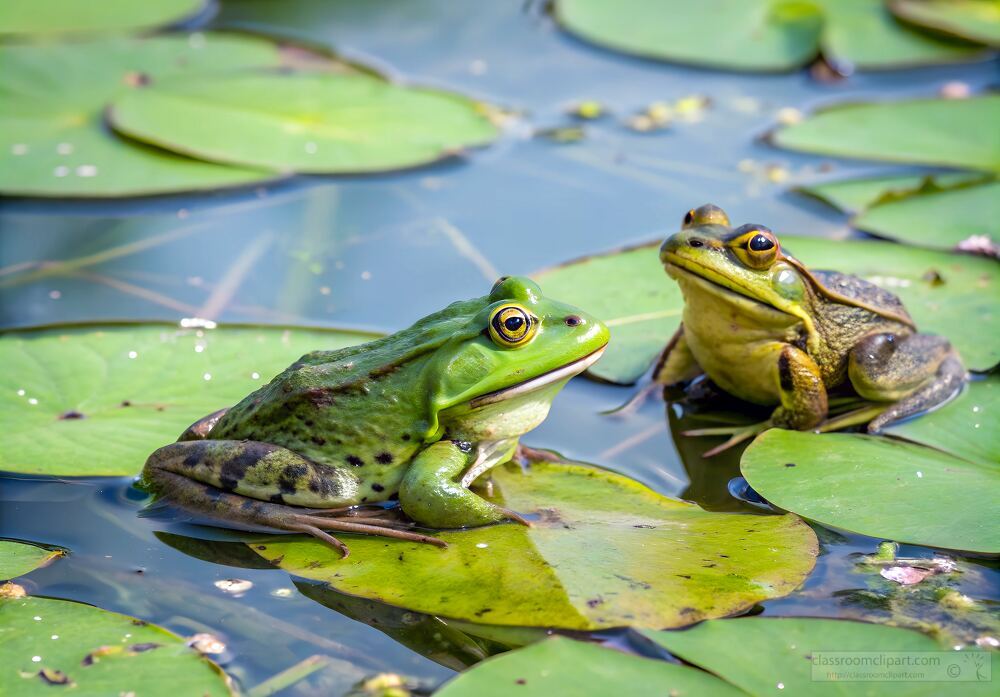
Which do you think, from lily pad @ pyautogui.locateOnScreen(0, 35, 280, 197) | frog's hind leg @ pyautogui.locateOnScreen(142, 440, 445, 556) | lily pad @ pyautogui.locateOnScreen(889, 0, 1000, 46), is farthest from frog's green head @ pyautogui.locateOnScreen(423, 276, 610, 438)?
lily pad @ pyautogui.locateOnScreen(889, 0, 1000, 46)

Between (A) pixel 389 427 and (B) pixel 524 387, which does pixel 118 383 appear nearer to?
(A) pixel 389 427

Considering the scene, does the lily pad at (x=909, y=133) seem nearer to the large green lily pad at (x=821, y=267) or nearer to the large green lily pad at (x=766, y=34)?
the large green lily pad at (x=766, y=34)

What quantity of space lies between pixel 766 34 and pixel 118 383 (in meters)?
5.85

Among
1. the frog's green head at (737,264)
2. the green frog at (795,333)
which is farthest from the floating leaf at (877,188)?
the frog's green head at (737,264)

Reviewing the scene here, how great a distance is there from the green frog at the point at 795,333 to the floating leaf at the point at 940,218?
1183 mm

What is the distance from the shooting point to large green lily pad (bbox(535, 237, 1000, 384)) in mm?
4871

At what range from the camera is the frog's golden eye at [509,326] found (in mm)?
3662

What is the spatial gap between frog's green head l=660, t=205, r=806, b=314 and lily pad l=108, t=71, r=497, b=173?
2.64 metres

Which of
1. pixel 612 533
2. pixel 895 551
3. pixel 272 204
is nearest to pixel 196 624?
pixel 612 533

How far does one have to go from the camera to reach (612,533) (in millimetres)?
3570

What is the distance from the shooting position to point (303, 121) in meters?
6.89

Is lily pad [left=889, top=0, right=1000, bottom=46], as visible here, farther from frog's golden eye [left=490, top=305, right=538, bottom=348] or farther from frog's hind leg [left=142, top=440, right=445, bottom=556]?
frog's hind leg [left=142, top=440, right=445, bottom=556]

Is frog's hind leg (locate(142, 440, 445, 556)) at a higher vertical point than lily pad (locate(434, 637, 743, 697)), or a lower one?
lower

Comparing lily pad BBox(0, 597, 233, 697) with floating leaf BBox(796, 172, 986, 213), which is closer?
lily pad BBox(0, 597, 233, 697)
